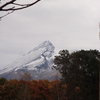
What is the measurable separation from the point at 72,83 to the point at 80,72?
2.17m

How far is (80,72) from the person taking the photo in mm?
46906

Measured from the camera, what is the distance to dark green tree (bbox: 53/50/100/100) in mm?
44094

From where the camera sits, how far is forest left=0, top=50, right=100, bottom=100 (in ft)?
145

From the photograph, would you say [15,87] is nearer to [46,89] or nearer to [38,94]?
[38,94]

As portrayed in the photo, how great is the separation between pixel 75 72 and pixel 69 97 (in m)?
4.21

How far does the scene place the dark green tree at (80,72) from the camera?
145 ft

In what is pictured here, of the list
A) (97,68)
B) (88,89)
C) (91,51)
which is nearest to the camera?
(88,89)

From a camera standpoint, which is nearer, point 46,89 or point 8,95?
point 8,95

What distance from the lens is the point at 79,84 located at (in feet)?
147

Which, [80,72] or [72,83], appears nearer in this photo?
[72,83]

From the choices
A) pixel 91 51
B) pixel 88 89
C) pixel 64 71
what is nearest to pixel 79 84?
pixel 88 89

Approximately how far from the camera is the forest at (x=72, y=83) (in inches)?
1735

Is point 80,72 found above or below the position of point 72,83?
above

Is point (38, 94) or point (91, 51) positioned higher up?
point (91, 51)
